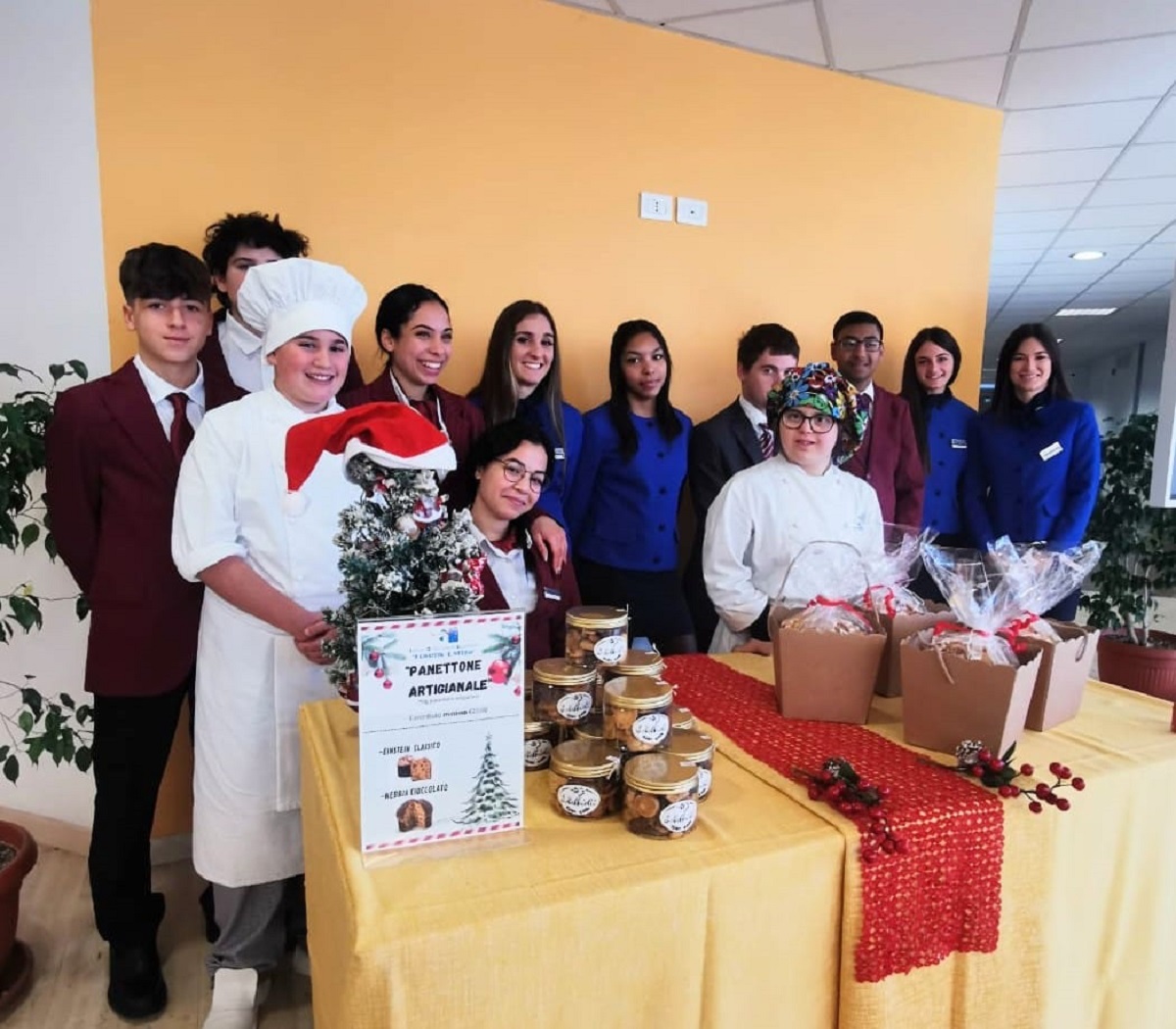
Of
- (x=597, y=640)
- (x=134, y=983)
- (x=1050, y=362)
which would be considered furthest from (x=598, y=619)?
(x=1050, y=362)

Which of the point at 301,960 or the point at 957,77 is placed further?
the point at 957,77

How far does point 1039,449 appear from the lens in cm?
302

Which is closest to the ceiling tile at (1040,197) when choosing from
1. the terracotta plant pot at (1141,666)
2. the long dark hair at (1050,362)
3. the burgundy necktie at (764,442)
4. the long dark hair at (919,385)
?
the long dark hair at (1050,362)

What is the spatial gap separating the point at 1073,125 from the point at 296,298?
3828 mm

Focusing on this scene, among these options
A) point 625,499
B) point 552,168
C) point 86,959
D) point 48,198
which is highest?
point 552,168

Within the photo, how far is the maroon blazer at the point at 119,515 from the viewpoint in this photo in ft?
5.47

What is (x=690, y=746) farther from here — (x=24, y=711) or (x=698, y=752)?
(x=24, y=711)

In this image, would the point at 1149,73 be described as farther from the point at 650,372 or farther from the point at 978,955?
the point at 978,955

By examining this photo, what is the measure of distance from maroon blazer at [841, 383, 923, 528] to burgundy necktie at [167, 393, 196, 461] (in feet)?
6.93

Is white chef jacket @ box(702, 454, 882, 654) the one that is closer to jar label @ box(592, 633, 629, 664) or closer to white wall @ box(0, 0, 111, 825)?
jar label @ box(592, 633, 629, 664)

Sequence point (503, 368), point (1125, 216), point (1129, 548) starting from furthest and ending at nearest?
1. point (1125, 216)
2. point (1129, 548)
3. point (503, 368)

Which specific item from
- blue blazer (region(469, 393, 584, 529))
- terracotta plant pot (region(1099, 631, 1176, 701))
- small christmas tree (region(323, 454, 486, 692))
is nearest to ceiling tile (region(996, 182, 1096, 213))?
terracotta plant pot (region(1099, 631, 1176, 701))

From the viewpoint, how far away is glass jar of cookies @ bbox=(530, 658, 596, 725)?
3.56 feet

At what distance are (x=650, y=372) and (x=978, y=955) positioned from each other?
187cm
